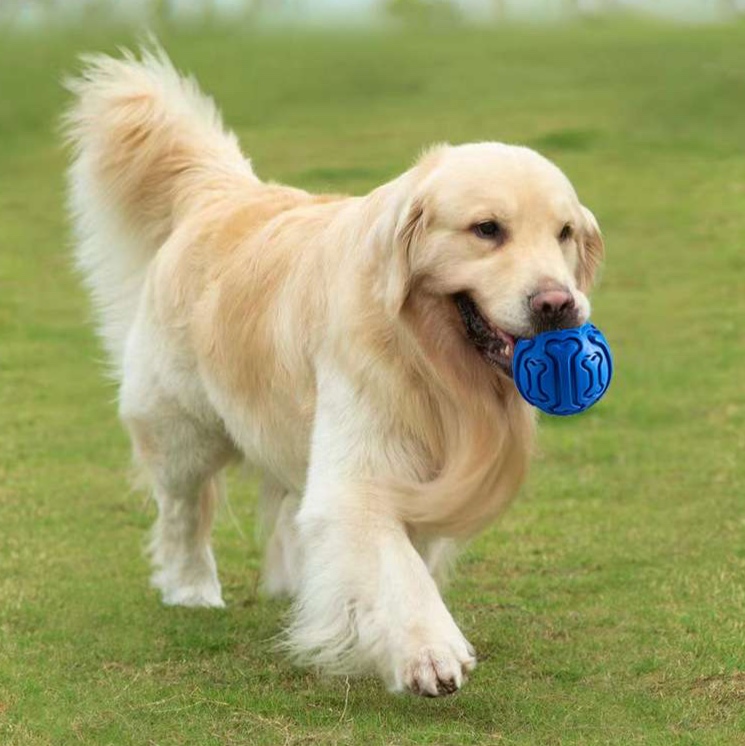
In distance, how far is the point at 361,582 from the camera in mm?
4941

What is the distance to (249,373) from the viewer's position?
238 inches

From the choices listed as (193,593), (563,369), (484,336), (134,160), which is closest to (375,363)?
(484,336)

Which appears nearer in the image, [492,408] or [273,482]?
[492,408]

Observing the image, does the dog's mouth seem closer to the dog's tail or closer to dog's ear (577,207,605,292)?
dog's ear (577,207,605,292)

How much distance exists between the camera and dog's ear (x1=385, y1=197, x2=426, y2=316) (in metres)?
5.02

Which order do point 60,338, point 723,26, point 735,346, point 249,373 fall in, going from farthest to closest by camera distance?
point 723,26 → point 60,338 → point 735,346 → point 249,373

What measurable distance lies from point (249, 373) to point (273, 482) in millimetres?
1058

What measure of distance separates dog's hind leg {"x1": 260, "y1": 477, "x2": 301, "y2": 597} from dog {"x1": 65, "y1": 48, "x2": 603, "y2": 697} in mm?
34

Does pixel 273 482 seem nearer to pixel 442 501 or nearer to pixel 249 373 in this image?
pixel 249 373

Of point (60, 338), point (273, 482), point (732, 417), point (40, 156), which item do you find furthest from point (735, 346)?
point (40, 156)

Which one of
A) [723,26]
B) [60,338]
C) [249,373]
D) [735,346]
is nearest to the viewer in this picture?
[249,373]

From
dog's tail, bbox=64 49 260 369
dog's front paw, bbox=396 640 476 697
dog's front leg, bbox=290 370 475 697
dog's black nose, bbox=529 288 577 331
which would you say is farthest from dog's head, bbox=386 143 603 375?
dog's tail, bbox=64 49 260 369

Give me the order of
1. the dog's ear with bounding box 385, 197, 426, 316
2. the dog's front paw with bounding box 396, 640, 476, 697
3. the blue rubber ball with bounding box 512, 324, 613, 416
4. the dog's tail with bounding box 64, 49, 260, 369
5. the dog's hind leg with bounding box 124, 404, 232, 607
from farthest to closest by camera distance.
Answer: the dog's tail with bounding box 64, 49, 260, 369 → the dog's hind leg with bounding box 124, 404, 232, 607 → the dog's ear with bounding box 385, 197, 426, 316 → the blue rubber ball with bounding box 512, 324, 613, 416 → the dog's front paw with bounding box 396, 640, 476, 697

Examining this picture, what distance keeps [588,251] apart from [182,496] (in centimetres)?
246
